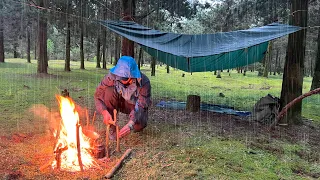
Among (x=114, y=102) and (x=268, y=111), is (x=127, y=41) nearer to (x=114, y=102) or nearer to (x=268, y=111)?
(x=114, y=102)

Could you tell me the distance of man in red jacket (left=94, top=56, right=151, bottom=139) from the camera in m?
2.85

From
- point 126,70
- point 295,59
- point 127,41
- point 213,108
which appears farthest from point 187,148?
point 127,41

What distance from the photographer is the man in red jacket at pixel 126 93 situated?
285 cm

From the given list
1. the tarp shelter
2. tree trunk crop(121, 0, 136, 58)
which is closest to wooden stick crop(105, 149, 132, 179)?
the tarp shelter

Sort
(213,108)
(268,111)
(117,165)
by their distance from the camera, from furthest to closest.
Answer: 1. (213,108)
2. (268,111)
3. (117,165)

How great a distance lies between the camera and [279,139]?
375 cm

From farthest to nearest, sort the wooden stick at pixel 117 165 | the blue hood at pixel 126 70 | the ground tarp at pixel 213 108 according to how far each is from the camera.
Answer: the ground tarp at pixel 213 108, the blue hood at pixel 126 70, the wooden stick at pixel 117 165

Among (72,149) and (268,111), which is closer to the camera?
(72,149)

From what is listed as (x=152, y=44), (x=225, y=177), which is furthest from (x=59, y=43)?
(x=225, y=177)

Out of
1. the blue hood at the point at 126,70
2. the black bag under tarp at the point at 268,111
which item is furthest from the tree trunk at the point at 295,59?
the blue hood at the point at 126,70

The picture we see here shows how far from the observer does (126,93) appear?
10.1ft

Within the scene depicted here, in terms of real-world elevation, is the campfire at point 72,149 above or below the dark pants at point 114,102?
below

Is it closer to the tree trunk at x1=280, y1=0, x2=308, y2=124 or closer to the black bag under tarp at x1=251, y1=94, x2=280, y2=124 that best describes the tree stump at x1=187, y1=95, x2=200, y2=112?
the black bag under tarp at x1=251, y1=94, x2=280, y2=124

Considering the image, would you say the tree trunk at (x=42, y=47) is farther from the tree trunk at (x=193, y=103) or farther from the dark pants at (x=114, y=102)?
the dark pants at (x=114, y=102)
